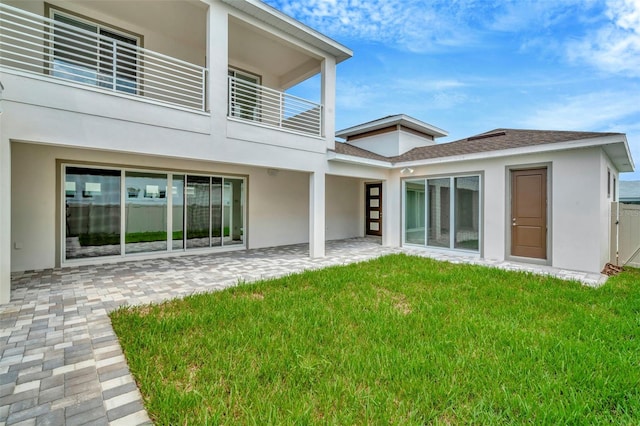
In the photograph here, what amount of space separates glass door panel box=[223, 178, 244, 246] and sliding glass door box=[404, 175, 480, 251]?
6.85 metres

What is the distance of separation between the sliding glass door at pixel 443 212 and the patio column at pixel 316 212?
4.40 m

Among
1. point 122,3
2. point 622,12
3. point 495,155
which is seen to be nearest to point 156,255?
point 122,3

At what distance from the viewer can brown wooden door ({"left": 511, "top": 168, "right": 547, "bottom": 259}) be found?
8742 mm

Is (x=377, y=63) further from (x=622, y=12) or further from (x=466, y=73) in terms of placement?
(x=622, y=12)

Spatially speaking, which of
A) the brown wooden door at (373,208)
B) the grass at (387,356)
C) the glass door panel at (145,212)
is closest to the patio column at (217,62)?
the glass door panel at (145,212)

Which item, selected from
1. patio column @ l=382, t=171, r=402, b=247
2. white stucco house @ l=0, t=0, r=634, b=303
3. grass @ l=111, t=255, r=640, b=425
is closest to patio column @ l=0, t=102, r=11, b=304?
white stucco house @ l=0, t=0, r=634, b=303

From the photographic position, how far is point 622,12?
11.4 metres

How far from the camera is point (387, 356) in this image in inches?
135

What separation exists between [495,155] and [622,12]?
914cm

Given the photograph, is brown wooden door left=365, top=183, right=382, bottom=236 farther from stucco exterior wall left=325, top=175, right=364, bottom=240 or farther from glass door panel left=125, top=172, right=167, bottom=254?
glass door panel left=125, top=172, right=167, bottom=254

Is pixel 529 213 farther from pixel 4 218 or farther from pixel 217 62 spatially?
pixel 4 218

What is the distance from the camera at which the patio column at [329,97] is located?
966 cm

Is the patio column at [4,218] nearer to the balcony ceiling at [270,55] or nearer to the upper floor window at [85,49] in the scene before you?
the upper floor window at [85,49]

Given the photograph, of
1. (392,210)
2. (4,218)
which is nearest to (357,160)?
(392,210)
